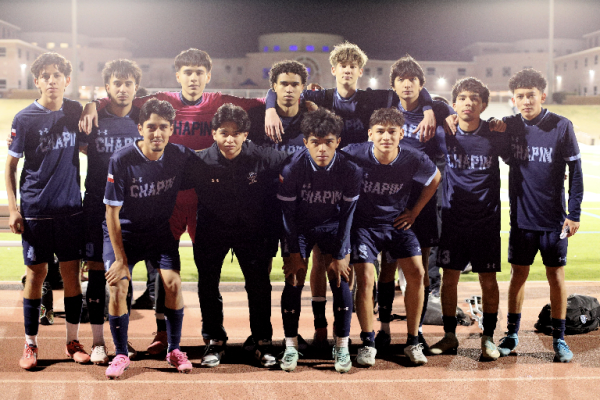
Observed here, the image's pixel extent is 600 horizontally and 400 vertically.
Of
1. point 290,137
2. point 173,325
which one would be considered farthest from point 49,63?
point 173,325

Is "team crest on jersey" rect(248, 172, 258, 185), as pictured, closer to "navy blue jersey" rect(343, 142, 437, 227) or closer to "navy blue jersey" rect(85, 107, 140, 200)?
"navy blue jersey" rect(343, 142, 437, 227)

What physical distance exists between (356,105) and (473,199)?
124 cm

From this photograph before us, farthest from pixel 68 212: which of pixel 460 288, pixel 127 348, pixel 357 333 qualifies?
pixel 460 288

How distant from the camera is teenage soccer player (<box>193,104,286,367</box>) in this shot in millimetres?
4512

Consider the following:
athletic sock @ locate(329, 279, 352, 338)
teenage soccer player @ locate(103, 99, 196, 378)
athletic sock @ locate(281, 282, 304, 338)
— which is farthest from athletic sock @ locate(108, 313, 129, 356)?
athletic sock @ locate(329, 279, 352, 338)

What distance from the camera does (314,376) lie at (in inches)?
173

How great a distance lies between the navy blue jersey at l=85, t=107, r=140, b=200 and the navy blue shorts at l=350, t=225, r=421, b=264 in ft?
6.49

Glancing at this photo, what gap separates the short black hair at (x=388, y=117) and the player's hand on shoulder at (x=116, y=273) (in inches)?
85.4

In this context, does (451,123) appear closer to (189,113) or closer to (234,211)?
(234,211)

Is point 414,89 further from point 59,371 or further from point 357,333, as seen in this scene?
point 59,371

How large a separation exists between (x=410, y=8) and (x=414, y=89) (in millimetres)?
61553

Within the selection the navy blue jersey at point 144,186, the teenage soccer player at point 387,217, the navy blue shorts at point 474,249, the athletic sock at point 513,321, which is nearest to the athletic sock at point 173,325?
the navy blue jersey at point 144,186

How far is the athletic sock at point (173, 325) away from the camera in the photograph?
452cm

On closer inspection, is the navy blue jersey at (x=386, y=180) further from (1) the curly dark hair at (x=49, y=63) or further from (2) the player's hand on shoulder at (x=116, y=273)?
(1) the curly dark hair at (x=49, y=63)
